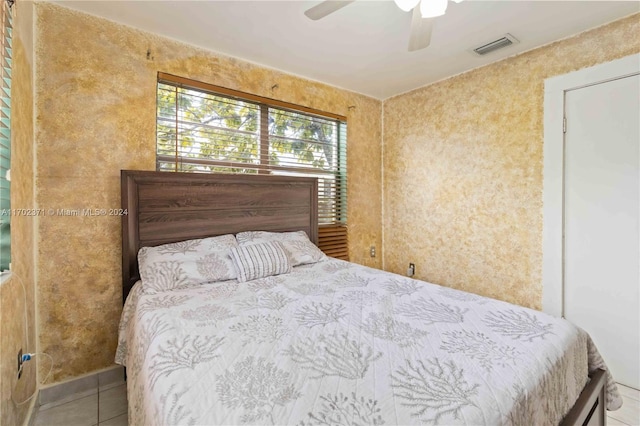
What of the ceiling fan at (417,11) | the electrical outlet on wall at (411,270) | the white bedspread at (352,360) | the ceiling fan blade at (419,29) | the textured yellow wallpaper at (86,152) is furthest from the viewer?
the electrical outlet on wall at (411,270)

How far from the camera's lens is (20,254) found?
1.52 meters

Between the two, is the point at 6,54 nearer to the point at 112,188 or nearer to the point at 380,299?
the point at 112,188

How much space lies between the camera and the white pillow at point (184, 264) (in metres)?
1.78

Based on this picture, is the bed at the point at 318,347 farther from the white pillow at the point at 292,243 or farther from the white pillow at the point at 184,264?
the white pillow at the point at 292,243

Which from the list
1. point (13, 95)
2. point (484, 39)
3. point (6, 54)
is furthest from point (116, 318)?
point (484, 39)

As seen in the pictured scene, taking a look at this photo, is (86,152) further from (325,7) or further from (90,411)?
(325,7)

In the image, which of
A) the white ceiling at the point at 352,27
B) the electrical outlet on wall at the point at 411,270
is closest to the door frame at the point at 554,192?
the white ceiling at the point at 352,27

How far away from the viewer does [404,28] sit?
2.09 meters

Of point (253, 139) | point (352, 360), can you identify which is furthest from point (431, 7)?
point (253, 139)

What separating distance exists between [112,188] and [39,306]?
83 cm

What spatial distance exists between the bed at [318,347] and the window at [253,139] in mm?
331

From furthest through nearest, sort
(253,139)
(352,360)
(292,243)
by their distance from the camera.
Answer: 1. (253,139)
2. (292,243)
3. (352,360)

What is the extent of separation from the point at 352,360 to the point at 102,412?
1.75 metres

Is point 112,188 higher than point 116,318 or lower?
higher
